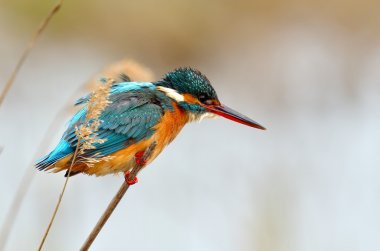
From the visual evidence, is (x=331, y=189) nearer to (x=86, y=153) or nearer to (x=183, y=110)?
(x=183, y=110)

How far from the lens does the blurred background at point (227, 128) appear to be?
4133mm

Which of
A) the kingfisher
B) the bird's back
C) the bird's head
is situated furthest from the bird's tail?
the bird's head

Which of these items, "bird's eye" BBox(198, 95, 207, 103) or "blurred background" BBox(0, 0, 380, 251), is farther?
"blurred background" BBox(0, 0, 380, 251)

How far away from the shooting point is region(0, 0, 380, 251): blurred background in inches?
163

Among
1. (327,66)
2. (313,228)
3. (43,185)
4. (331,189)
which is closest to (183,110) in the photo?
(43,185)

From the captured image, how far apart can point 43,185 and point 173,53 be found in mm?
3059

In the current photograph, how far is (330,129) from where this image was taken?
5922mm

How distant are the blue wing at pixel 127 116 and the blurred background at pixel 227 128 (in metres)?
0.59

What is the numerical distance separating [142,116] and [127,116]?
0.22 ft

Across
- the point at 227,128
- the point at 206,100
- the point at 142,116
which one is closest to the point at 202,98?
the point at 206,100

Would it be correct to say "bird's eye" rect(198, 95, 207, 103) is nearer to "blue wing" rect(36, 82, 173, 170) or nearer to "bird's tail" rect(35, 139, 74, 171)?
"blue wing" rect(36, 82, 173, 170)

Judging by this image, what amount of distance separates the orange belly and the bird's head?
5 cm

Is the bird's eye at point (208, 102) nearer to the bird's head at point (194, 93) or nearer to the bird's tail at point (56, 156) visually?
the bird's head at point (194, 93)

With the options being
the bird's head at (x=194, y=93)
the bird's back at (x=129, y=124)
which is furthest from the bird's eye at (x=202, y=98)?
the bird's back at (x=129, y=124)
